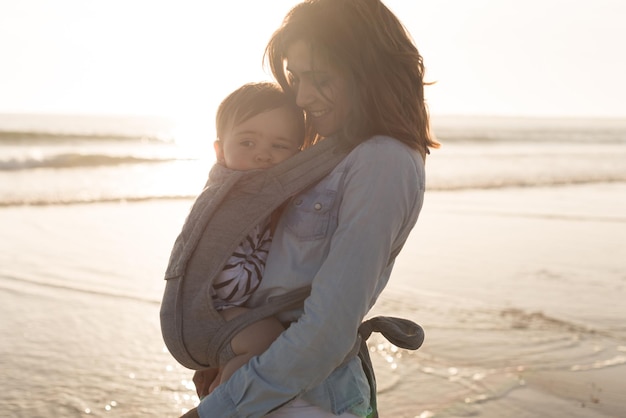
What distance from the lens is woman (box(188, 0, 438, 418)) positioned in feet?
5.94

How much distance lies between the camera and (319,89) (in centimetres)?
207

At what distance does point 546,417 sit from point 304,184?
2872mm

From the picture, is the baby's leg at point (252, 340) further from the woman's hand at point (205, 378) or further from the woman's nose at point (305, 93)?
the woman's nose at point (305, 93)

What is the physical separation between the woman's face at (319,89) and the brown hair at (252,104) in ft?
0.48

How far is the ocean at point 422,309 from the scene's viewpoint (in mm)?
4516

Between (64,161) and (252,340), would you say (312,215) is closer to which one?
(252,340)

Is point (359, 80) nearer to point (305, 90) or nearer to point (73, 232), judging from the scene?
point (305, 90)

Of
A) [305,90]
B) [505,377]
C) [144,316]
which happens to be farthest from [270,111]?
[144,316]

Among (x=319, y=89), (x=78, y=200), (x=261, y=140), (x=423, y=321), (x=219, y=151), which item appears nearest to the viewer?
(x=319, y=89)

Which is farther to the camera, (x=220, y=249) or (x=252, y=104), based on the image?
(x=252, y=104)

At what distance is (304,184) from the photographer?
2.00m

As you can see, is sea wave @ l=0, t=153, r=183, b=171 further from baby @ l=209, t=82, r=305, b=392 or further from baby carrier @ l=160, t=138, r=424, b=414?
baby carrier @ l=160, t=138, r=424, b=414

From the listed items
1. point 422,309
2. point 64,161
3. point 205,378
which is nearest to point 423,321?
point 422,309

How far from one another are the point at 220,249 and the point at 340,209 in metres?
0.33
